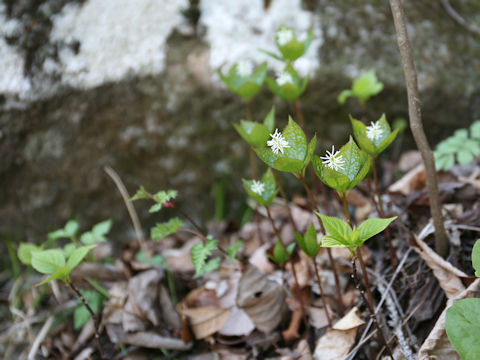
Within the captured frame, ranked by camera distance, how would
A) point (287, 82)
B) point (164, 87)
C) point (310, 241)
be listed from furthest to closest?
point (164, 87)
point (287, 82)
point (310, 241)

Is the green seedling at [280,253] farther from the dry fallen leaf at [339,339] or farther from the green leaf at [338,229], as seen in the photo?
the green leaf at [338,229]

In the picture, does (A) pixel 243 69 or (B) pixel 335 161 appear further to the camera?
(A) pixel 243 69

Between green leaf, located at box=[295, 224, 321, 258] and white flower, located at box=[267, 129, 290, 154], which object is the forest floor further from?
white flower, located at box=[267, 129, 290, 154]

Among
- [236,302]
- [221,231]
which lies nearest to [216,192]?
[221,231]

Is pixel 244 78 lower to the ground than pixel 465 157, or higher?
higher

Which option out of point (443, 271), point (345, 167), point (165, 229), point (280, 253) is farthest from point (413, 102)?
point (165, 229)

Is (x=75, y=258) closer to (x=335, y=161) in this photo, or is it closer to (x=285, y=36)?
(x=335, y=161)

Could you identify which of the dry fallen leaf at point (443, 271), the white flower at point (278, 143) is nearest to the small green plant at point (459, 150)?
the dry fallen leaf at point (443, 271)

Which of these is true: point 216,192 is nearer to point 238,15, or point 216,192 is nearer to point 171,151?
point 171,151
